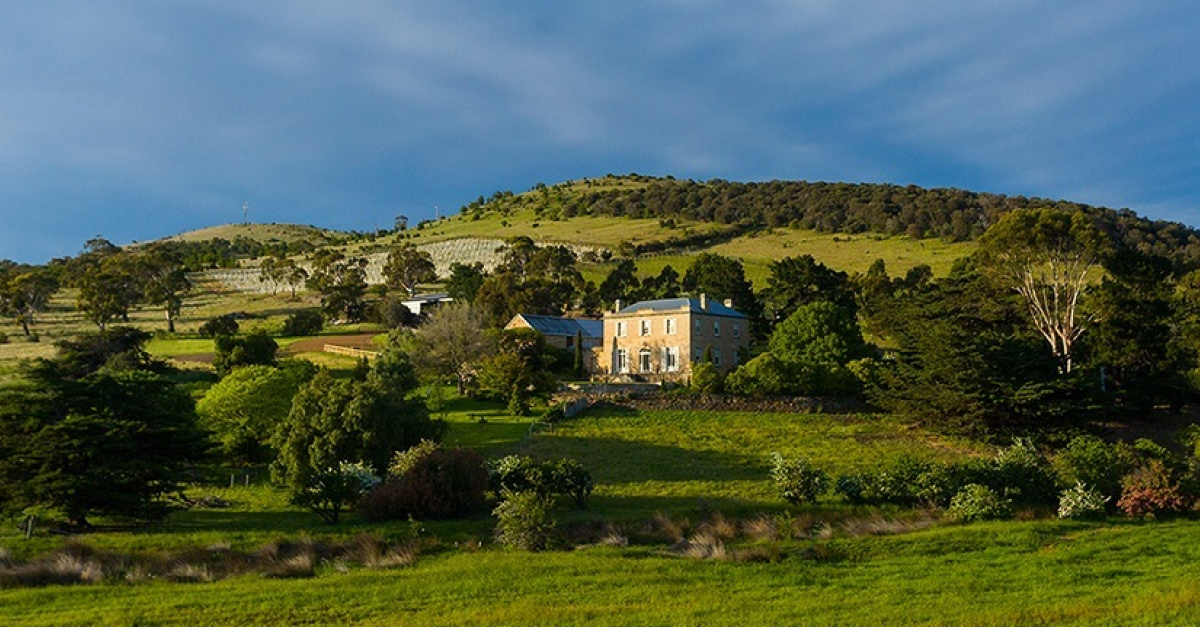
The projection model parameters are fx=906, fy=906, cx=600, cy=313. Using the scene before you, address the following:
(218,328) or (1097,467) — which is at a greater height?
(218,328)

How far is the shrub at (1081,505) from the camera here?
969 inches

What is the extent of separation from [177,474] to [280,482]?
6.67m

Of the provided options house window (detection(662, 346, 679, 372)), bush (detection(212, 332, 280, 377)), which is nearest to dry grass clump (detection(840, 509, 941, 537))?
house window (detection(662, 346, 679, 372))

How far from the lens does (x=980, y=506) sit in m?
24.8

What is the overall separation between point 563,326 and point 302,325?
79.2ft

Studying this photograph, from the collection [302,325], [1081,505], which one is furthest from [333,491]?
[302,325]

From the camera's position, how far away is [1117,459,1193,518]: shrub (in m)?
25.0

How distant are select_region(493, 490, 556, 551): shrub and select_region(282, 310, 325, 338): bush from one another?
195 ft

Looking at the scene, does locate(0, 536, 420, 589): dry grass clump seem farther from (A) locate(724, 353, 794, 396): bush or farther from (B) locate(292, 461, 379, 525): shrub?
(A) locate(724, 353, 794, 396): bush

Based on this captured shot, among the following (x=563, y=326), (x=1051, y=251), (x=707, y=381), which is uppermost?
(x=1051, y=251)

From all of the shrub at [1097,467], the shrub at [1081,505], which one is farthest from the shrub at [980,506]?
the shrub at [1097,467]

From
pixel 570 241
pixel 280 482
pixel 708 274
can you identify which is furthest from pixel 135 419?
pixel 570 241

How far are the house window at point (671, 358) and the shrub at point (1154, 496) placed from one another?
35722mm

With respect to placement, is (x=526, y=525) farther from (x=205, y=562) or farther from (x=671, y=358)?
(x=671, y=358)
